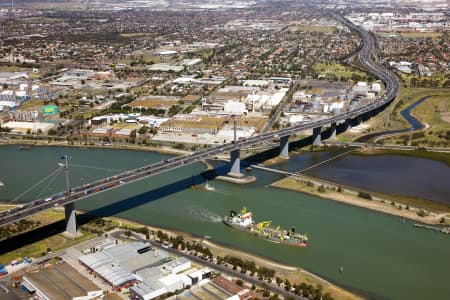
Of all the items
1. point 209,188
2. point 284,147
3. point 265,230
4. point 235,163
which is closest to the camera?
point 265,230

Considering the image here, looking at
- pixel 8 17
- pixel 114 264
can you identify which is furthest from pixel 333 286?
pixel 8 17

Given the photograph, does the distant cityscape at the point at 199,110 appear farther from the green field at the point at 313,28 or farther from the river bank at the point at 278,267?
the green field at the point at 313,28

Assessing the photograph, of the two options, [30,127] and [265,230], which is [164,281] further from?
[30,127]

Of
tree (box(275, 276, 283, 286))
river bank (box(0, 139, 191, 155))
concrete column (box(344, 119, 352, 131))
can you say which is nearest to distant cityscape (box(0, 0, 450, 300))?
tree (box(275, 276, 283, 286))

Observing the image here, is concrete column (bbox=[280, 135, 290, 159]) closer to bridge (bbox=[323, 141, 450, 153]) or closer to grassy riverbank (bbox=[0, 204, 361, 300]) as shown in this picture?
bridge (bbox=[323, 141, 450, 153])

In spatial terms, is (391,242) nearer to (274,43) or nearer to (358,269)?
(358,269)

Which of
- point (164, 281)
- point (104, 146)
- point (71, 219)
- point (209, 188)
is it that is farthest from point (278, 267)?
point (104, 146)

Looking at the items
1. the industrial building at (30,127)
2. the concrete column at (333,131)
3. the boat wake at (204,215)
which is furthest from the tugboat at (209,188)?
the industrial building at (30,127)
